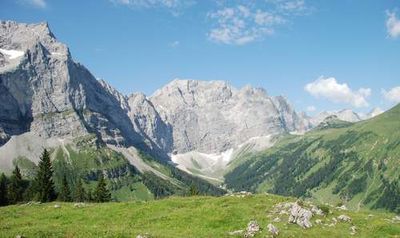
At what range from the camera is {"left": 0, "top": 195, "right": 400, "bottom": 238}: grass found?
151 feet

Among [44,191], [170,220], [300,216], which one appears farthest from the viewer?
[44,191]

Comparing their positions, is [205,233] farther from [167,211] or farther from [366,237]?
[366,237]

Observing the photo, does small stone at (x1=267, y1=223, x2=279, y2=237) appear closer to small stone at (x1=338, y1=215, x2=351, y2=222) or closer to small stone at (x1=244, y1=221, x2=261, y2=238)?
small stone at (x1=244, y1=221, x2=261, y2=238)

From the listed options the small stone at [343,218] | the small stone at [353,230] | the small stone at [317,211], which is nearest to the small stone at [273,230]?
the small stone at [353,230]

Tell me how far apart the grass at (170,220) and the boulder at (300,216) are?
942 mm

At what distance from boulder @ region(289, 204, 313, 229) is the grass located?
37.1 inches

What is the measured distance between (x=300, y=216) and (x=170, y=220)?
15.3 metres

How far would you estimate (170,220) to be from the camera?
177ft

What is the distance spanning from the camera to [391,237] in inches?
1876

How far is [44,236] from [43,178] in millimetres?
75755

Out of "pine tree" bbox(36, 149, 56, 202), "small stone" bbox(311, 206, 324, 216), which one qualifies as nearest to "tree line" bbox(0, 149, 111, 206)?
"pine tree" bbox(36, 149, 56, 202)

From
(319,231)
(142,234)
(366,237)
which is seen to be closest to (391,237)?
(366,237)

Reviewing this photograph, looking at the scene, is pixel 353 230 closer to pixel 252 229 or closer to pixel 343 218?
pixel 343 218

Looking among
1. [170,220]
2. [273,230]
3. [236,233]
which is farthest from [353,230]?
[170,220]
